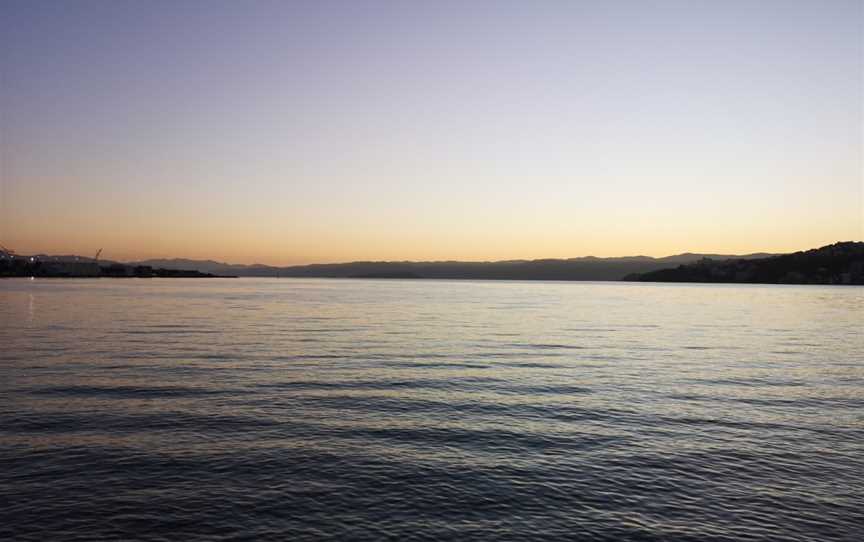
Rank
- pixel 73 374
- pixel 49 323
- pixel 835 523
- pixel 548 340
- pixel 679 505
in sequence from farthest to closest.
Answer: pixel 49 323 → pixel 548 340 → pixel 73 374 → pixel 679 505 → pixel 835 523

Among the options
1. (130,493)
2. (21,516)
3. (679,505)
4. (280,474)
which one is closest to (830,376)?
(679,505)

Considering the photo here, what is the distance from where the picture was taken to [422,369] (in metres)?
41.9

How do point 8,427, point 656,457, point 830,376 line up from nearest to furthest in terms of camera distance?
point 656,457, point 8,427, point 830,376

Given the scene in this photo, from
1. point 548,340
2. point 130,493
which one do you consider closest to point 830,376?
point 548,340

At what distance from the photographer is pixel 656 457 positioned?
21766 millimetres

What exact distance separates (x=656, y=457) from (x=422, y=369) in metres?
22.1

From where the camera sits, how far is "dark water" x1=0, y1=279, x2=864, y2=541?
1605 centimetres

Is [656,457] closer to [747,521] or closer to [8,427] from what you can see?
[747,521]

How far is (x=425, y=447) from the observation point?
2258 centimetres

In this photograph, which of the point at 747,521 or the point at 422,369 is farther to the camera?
the point at 422,369

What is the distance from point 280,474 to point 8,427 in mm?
13797

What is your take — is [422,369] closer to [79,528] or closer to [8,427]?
[8,427]

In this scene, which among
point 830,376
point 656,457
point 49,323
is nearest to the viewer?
point 656,457

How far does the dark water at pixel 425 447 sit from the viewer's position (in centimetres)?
1605
